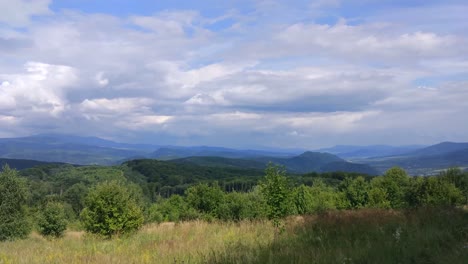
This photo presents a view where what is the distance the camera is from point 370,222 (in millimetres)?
9469

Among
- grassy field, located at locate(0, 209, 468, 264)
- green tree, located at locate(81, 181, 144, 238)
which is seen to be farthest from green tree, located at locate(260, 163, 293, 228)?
green tree, located at locate(81, 181, 144, 238)

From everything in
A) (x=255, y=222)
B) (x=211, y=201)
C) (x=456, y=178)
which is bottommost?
(x=211, y=201)

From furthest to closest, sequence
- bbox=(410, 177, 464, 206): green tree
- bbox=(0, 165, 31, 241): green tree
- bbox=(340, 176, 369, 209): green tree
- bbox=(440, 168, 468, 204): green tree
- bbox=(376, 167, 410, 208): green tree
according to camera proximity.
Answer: bbox=(340, 176, 369, 209): green tree < bbox=(376, 167, 410, 208): green tree < bbox=(440, 168, 468, 204): green tree < bbox=(410, 177, 464, 206): green tree < bbox=(0, 165, 31, 241): green tree

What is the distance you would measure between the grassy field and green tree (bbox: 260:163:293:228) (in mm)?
1453

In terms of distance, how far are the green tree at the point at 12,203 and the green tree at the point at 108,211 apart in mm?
27494

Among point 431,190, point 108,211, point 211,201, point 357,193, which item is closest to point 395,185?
point 357,193

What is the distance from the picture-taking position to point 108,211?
1922cm

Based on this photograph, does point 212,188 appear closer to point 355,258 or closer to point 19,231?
point 19,231

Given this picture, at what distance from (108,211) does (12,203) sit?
30079 millimetres

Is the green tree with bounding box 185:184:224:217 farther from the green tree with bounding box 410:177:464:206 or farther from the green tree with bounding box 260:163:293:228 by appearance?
the green tree with bounding box 260:163:293:228

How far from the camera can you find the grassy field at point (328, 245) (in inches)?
240

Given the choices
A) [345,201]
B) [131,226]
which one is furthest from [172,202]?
[131,226]

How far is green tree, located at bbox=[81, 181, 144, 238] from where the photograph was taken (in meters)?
18.8

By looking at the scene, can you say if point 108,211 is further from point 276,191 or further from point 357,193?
point 357,193
